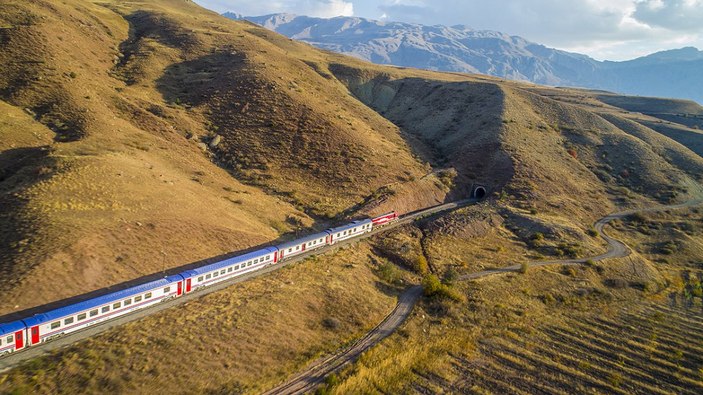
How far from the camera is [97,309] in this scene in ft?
86.4

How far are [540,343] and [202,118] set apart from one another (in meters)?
66.2

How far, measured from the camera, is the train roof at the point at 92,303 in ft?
79.5

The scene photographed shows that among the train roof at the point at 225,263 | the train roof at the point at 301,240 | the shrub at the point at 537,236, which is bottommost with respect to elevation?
the train roof at the point at 225,263

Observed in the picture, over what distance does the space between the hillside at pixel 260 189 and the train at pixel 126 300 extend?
1.42 meters

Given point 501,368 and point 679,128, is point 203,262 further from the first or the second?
point 679,128

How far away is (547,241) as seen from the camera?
55844mm

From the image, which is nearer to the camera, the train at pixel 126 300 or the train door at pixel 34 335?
the train at pixel 126 300

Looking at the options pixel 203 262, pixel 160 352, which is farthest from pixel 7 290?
pixel 203 262

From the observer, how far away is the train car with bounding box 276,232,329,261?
1580 inches

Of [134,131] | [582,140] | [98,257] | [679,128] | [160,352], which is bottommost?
[160,352]

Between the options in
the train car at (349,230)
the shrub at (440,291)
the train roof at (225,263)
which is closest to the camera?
the train roof at (225,263)

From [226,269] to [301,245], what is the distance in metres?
9.52

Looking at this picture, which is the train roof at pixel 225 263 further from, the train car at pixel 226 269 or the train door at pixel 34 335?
the train door at pixel 34 335

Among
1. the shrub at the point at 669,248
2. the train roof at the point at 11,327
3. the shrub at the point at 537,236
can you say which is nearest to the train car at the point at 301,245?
the train roof at the point at 11,327
